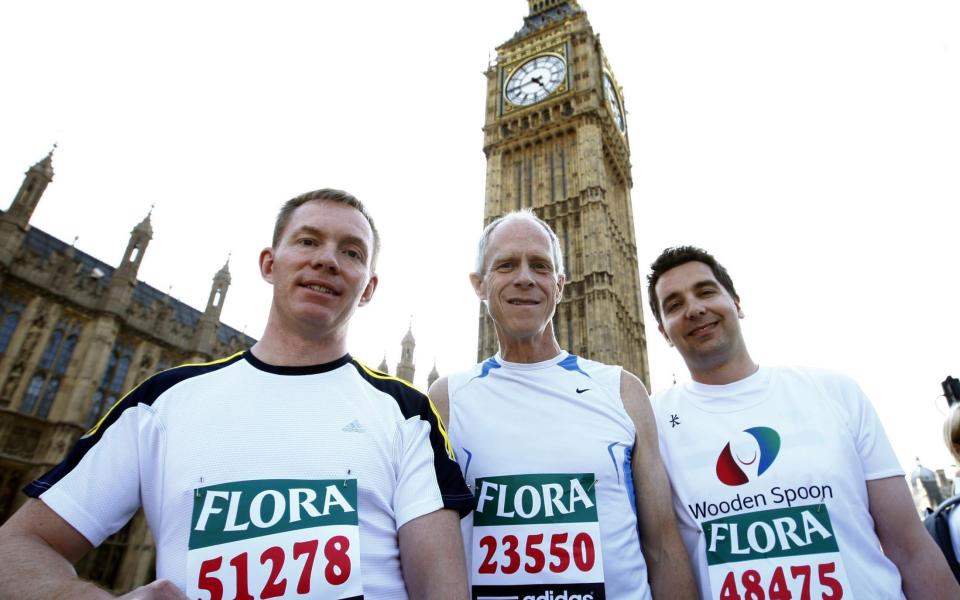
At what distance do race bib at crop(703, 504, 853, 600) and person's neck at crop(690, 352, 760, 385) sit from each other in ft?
2.73

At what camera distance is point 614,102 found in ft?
127

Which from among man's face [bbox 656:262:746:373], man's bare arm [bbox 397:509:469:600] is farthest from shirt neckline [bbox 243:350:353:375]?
man's face [bbox 656:262:746:373]

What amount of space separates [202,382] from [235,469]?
18.3 inches

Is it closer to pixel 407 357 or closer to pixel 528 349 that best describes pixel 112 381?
pixel 407 357

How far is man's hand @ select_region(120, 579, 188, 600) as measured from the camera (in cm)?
133

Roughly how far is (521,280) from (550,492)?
1124 mm

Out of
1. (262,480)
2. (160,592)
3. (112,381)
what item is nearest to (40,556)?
(160,592)

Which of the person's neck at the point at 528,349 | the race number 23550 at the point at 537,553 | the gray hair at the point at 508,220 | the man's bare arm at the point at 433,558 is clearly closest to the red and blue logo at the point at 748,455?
the race number 23550 at the point at 537,553

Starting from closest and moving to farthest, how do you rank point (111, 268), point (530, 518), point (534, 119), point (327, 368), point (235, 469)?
point (235, 469) → point (327, 368) → point (530, 518) → point (111, 268) → point (534, 119)

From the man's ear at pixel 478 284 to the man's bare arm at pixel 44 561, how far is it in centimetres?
217

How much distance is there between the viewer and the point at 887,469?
98.0 inches

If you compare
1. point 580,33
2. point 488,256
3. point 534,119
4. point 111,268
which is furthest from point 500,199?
point 488,256

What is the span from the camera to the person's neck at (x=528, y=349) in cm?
297

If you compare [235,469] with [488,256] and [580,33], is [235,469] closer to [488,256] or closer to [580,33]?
[488,256]
